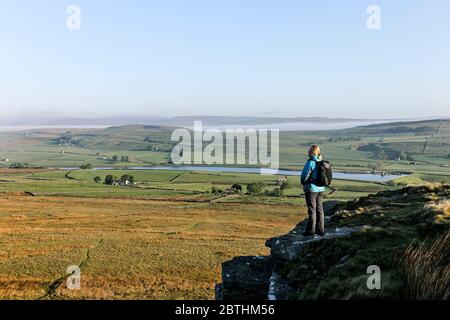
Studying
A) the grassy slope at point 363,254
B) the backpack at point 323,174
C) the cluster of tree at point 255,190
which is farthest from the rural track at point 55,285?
the cluster of tree at point 255,190

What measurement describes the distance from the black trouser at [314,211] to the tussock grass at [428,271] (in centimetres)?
392

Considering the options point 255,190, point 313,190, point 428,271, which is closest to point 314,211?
point 313,190

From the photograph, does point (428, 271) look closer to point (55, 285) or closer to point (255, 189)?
point (55, 285)

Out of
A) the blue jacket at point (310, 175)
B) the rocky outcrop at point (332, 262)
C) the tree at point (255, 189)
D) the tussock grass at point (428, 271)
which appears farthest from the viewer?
the tree at point (255, 189)

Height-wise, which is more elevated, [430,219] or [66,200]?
[430,219]

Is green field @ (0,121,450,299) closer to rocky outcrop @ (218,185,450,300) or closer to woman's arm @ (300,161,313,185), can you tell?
rocky outcrop @ (218,185,450,300)

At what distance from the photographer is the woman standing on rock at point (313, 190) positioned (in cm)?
1333

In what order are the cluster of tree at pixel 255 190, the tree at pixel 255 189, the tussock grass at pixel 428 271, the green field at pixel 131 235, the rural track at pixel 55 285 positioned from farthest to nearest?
the tree at pixel 255 189
the cluster of tree at pixel 255 190
the green field at pixel 131 235
the rural track at pixel 55 285
the tussock grass at pixel 428 271

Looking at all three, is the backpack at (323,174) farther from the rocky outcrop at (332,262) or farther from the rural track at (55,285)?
the rural track at (55,285)

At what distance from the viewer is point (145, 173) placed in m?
178

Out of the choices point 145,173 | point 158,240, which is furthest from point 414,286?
point 145,173

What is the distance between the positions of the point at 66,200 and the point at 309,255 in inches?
3900

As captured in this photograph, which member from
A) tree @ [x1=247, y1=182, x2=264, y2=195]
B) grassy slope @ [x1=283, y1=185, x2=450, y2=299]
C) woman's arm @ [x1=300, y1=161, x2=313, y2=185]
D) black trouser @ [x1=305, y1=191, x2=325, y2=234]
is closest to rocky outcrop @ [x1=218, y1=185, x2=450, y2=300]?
grassy slope @ [x1=283, y1=185, x2=450, y2=299]
